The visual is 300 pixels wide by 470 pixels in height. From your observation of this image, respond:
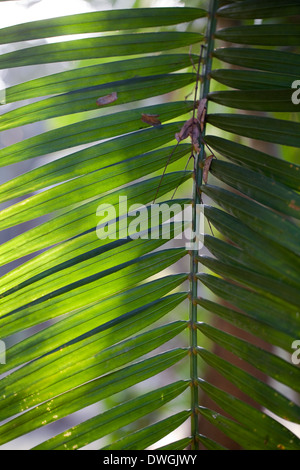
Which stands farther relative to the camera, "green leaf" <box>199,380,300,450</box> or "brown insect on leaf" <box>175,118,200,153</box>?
"brown insect on leaf" <box>175,118,200,153</box>

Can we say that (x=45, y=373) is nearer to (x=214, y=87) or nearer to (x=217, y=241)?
(x=217, y=241)

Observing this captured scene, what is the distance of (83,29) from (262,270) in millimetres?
526

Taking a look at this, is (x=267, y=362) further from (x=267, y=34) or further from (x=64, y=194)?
(x=267, y=34)

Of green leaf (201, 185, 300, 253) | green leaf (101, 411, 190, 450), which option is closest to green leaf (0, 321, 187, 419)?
green leaf (101, 411, 190, 450)

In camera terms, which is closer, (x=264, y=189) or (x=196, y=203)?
(x=264, y=189)

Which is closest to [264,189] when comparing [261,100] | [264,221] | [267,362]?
[264,221]

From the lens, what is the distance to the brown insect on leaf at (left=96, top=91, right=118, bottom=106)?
76cm

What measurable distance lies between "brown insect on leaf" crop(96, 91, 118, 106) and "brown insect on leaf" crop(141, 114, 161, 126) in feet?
0.21

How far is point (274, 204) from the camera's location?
663mm

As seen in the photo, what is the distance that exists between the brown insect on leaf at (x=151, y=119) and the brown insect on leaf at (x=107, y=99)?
0.06m

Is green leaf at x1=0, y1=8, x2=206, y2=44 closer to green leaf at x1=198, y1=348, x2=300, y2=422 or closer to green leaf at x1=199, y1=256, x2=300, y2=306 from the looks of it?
green leaf at x1=199, y1=256, x2=300, y2=306

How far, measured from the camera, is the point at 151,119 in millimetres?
789

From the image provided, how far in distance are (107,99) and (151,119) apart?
9cm

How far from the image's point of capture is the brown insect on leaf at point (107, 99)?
760 millimetres
